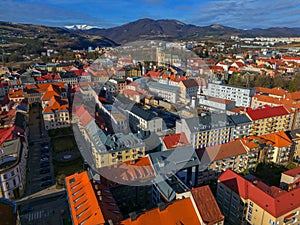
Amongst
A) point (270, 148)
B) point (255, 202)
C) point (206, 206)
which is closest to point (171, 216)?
point (206, 206)

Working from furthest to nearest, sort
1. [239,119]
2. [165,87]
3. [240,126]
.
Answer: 1. [165,87]
2. [239,119]
3. [240,126]

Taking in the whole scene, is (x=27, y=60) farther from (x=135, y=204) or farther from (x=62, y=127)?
(x=135, y=204)

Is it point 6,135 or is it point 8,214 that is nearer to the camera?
point 8,214

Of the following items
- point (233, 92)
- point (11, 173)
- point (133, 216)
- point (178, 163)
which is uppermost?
point (233, 92)

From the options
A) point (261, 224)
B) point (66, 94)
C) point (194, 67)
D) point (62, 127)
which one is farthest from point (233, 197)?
point (194, 67)

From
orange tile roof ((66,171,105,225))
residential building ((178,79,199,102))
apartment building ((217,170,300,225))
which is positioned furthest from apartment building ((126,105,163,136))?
residential building ((178,79,199,102))

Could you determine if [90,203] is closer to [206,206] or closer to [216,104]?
[206,206]

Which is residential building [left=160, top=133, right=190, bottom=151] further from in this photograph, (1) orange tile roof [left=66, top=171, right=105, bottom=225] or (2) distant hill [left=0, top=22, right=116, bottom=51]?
(2) distant hill [left=0, top=22, right=116, bottom=51]
